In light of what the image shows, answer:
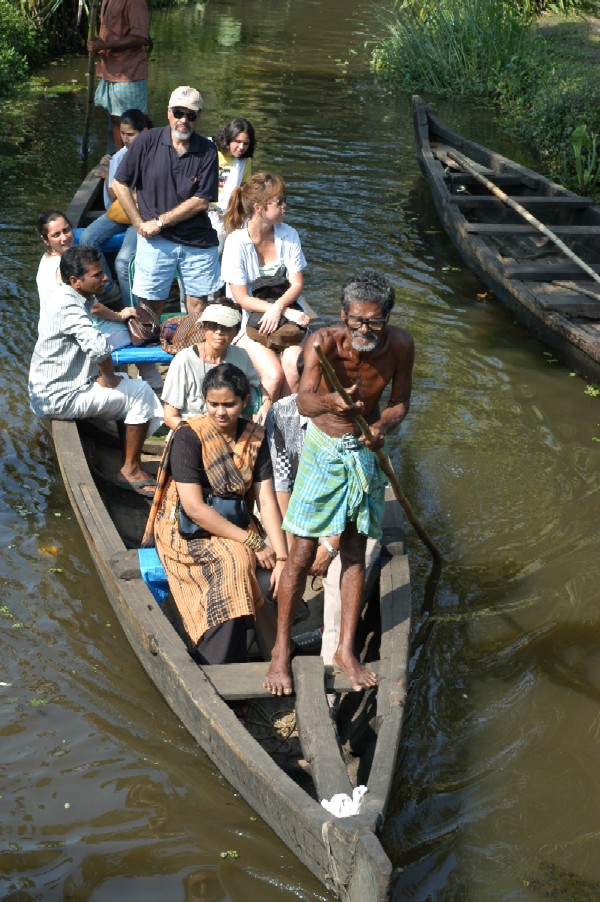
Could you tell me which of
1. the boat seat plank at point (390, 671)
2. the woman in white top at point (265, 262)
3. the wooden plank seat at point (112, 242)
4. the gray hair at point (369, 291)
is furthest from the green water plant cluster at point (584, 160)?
the gray hair at point (369, 291)

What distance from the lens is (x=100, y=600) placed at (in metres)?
5.88

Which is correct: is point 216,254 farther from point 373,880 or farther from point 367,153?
point 367,153

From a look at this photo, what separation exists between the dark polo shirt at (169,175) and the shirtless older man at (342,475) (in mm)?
2976

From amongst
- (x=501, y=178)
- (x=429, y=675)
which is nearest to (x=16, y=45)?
(x=501, y=178)

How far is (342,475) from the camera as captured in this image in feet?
15.2

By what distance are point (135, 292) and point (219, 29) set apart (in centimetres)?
1666

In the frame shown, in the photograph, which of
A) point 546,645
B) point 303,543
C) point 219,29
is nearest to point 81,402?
point 303,543

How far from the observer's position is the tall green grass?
17188 millimetres

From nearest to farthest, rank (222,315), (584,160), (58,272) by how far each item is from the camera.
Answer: (222,315), (58,272), (584,160)

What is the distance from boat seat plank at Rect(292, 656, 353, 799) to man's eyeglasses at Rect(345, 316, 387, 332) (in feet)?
4.49

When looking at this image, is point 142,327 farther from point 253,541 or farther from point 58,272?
point 253,541

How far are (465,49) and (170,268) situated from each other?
1200cm

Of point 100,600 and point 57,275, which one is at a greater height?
point 57,275

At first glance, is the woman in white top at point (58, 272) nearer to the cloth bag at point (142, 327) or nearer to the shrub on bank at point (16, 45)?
the cloth bag at point (142, 327)
